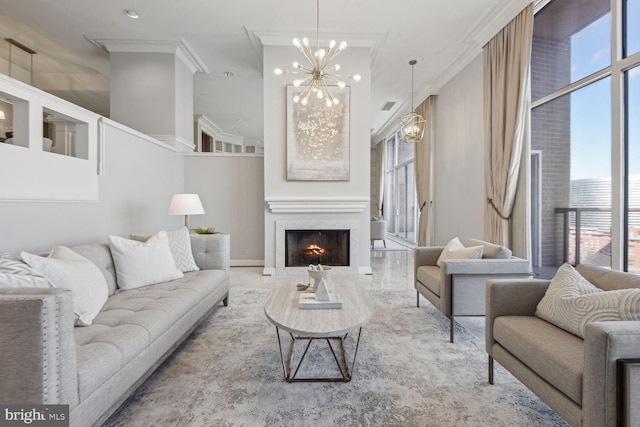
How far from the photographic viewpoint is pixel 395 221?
9750 millimetres

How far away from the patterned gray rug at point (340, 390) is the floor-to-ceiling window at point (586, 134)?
1.68m

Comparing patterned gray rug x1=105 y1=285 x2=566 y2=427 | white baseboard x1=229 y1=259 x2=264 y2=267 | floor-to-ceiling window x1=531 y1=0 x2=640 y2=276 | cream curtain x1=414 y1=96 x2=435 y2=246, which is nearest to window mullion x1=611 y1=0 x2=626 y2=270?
floor-to-ceiling window x1=531 y1=0 x2=640 y2=276

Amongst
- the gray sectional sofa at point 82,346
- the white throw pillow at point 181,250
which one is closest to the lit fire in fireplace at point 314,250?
the white throw pillow at point 181,250

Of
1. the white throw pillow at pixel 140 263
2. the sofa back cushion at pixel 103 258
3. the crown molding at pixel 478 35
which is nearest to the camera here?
the sofa back cushion at pixel 103 258

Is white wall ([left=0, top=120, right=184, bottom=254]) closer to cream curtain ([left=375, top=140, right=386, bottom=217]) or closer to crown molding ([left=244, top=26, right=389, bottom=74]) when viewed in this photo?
crown molding ([left=244, top=26, right=389, bottom=74])

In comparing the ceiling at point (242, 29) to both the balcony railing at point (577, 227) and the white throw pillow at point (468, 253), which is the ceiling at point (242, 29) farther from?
the white throw pillow at point (468, 253)

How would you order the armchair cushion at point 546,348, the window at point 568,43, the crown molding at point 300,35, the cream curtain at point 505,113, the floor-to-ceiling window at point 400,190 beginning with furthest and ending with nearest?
the floor-to-ceiling window at point 400,190
the crown molding at point 300,35
the cream curtain at point 505,113
the window at point 568,43
the armchair cushion at point 546,348

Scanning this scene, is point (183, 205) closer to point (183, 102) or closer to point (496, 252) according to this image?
point (183, 102)

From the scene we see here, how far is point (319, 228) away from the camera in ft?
15.3

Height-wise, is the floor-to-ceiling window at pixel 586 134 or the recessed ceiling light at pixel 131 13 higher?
the recessed ceiling light at pixel 131 13

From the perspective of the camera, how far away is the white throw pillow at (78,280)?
65.9 inches

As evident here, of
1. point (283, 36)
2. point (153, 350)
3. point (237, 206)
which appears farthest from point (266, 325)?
point (283, 36)

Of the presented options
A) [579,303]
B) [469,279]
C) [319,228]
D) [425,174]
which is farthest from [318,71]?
[425,174]

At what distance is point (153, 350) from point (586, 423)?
2.08m
